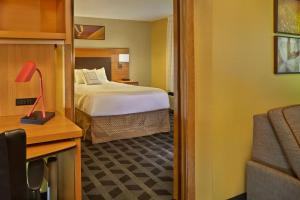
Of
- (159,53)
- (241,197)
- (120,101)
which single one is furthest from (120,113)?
(159,53)

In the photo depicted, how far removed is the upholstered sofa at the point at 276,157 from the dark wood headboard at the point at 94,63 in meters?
5.29

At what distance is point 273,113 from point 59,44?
67.1 inches

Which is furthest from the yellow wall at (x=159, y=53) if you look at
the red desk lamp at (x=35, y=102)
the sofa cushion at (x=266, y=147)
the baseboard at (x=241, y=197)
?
the red desk lamp at (x=35, y=102)

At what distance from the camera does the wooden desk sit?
1.64 metres

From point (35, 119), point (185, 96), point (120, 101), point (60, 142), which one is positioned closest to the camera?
point (60, 142)

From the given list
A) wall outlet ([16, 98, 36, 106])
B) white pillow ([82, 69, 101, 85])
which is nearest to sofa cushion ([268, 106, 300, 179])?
wall outlet ([16, 98, 36, 106])

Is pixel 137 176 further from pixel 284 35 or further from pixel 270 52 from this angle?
pixel 284 35

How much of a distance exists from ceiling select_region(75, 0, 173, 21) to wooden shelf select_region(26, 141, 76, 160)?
4207 mm

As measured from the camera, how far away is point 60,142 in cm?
174

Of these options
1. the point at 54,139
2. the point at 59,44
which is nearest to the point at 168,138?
the point at 59,44

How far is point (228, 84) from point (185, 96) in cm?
38

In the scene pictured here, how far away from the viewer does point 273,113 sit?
83.1 inches

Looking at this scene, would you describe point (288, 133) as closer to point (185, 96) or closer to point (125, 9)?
point (185, 96)

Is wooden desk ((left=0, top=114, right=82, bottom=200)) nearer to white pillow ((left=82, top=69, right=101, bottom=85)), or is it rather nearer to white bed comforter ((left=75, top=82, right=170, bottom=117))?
white bed comforter ((left=75, top=82, right=170, bottom=117))
